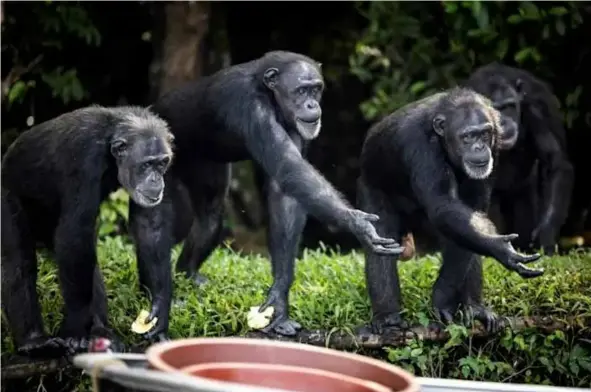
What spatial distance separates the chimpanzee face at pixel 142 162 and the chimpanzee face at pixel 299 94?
36.7 inches

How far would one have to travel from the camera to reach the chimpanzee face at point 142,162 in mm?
6355

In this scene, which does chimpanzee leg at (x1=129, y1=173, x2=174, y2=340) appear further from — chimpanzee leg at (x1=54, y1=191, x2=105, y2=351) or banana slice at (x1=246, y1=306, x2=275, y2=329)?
banana slice at (x1=246, y1=306, x2=275, y2=329)

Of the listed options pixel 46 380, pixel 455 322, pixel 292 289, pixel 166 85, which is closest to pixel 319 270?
pixel 292 289

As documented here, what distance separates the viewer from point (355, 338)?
22.3 feet

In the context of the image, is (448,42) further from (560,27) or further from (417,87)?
(560,27)

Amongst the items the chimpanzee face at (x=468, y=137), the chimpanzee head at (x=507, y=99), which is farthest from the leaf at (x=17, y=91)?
the chimpanzee face at (x=468, y=137)

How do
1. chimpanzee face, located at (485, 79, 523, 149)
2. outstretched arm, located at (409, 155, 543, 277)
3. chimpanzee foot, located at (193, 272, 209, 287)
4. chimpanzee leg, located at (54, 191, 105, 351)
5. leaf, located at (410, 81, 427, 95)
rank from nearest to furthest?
Result: outstretched arm, located at (409, 155, 543, 277), chimpanzee leg, located at (54, 191, 105, 351), chimpanzee foot, located at (193, 272, 209, 287), chimpanzee face, located at (485, 79, 523, 149), leaf, located at (410, 81, 427, 95)

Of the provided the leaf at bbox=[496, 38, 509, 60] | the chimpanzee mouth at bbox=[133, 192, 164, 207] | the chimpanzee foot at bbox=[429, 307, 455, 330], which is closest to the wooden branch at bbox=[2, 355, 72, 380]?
the chimpanzee mouth at bbox=[133, 192, 164, 207]

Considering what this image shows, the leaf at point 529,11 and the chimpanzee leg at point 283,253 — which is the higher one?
the leaf at point 529,11

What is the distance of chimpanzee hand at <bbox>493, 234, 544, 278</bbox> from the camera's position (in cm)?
595

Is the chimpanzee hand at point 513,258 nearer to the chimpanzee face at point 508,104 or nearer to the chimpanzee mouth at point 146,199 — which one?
the chimpanzee mouth at point 146,199

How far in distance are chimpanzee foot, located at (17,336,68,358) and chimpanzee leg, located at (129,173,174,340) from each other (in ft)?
1.76

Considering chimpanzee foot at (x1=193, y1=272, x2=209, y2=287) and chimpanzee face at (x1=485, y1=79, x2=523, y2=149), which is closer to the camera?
chimpanzee foot at (x1=193, y1=272, x2=209, y2=287)

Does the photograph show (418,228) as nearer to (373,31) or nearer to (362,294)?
(362,294)
